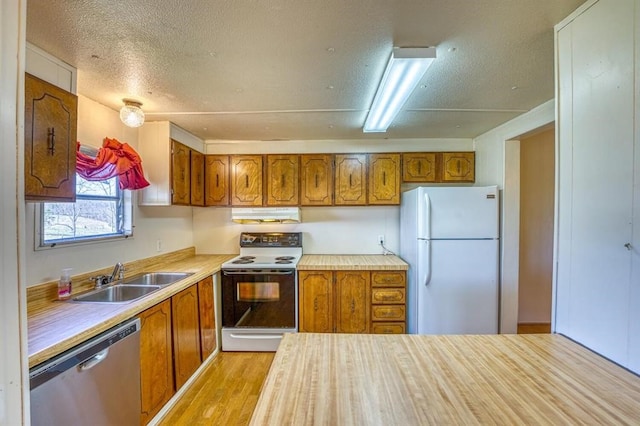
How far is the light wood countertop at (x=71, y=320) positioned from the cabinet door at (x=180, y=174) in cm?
103

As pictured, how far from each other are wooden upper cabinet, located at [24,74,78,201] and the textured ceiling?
0.96 feet

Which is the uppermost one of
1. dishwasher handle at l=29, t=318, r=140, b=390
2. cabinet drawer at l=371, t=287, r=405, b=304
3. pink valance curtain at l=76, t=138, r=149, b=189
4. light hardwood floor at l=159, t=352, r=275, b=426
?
pink valance curtain at l=76, t=138, r=149, b=189

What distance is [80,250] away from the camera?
82.4 inches

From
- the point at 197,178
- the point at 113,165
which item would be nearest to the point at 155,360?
the point at 113,165

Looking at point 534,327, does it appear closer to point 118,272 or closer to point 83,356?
point 83,356

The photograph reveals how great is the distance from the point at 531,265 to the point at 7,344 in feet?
14.3

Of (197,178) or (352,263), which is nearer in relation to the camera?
(352,263)

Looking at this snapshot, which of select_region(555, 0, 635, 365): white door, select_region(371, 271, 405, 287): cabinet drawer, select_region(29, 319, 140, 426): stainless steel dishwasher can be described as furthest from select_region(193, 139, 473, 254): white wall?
select_region(555, 0, 635, 365): white door

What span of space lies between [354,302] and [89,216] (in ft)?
8.07

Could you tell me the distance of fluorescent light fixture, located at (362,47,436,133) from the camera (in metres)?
1.53

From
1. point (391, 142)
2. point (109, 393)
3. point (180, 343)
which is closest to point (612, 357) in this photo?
point (109, 393)

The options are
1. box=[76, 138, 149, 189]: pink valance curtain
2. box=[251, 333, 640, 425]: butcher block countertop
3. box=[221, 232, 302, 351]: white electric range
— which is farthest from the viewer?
box=[221, 232, 302, 351]: white electric range

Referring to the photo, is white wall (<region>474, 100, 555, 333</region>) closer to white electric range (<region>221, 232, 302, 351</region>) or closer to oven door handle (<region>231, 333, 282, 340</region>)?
white electric range (<region>221, 232, 302, 351</region>)

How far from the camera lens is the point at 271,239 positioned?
361 cm
